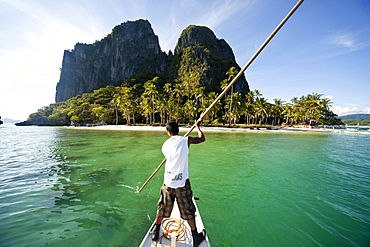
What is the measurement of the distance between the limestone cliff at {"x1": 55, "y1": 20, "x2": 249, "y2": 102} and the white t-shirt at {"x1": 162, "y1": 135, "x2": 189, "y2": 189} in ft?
383

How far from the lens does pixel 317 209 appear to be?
5133 millimetres

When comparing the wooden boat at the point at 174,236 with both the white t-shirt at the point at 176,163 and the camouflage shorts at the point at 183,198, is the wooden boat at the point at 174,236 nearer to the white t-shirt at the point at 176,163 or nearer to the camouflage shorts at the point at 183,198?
the camouflage shorts at the point at 183,198

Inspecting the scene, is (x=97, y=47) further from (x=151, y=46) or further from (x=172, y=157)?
(x=172, y=157)

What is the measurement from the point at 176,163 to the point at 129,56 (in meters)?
157

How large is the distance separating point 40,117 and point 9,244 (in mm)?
135817

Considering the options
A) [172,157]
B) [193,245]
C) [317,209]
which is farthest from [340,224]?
[172,157]

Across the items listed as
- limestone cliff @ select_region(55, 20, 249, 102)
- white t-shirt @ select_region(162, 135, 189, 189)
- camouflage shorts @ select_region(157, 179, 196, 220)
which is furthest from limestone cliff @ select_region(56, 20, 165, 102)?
camouflage shorts @ select_region(157, 179, 196, 220)

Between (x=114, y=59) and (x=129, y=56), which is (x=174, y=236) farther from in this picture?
(x=114, y=59)

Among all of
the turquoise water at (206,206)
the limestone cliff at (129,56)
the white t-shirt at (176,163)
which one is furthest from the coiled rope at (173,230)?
the limestone cliff at (129,56)

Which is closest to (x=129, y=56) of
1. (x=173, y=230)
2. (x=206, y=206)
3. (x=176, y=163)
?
(x=206, y=206)

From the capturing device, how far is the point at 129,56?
137000 mm

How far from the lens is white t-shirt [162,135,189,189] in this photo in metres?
2.88

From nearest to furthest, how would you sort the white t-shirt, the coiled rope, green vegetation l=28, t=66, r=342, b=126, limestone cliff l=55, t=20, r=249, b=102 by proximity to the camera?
the white t-shirt → the coiled rope → green vegetation l=28, t=66, r=342, b=126 → limestone cliff l=55, t=20, r=249, b=102

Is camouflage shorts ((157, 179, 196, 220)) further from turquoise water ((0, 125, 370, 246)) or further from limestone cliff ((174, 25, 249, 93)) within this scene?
limestone cliff ((174, 25, 249, 93))
